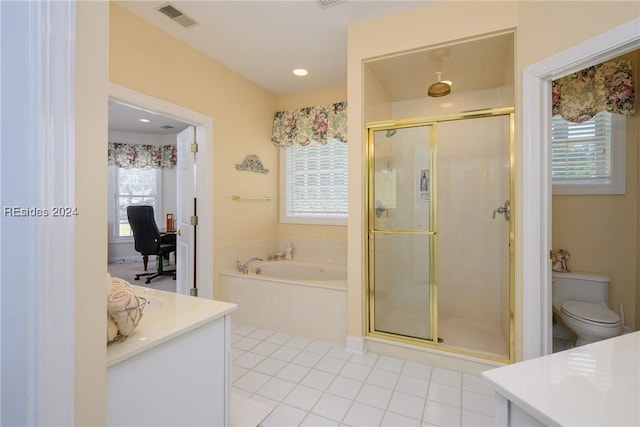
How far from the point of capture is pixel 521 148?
190cm

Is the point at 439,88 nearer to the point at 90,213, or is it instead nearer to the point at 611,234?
the point at 611,234

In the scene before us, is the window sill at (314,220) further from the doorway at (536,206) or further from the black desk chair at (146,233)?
the black desk chair at (146,233)

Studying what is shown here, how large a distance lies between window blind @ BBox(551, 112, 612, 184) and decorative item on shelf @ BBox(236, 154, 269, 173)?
2983 millimetres

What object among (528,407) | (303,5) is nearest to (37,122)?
(528,407)

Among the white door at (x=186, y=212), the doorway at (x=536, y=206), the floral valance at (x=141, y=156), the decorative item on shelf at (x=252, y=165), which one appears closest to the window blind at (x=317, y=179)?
the decorative item on shelf at (x=252, y=165)

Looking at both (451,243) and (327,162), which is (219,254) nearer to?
(327,162)

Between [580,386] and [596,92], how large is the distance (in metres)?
2.58

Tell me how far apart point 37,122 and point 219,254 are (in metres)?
→ 2.50

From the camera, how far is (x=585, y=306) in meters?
2.26

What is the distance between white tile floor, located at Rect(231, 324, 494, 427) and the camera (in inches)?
65.4

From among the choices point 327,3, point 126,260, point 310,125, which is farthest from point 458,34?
point 126,260

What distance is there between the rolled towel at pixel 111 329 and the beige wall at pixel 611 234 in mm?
3213

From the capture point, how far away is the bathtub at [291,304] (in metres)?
2.58

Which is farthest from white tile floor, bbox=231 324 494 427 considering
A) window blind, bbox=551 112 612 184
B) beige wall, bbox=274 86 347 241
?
window blind, bbox=551 112 612 184
